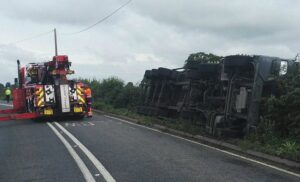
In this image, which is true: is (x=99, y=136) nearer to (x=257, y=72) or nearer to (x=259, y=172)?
(x=257, y=72)

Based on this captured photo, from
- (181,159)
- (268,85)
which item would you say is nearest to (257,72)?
(268,85)

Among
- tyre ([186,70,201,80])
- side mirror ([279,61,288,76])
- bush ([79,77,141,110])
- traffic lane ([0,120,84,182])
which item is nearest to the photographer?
traffic lane ([0,120,84,182])

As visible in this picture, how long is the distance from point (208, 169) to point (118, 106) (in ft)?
64.1

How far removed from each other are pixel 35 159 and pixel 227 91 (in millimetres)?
6232

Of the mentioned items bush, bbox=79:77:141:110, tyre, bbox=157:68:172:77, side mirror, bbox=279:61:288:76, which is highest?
side mirror, bbox=279:61:288:76

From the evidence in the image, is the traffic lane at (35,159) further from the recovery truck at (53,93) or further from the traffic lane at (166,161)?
the recovery truck at (53,93)

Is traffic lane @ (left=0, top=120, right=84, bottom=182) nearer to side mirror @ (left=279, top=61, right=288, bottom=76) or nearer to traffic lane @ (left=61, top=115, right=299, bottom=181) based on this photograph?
traffic lane @ (left=61, top=115, right=299, bottom=181)

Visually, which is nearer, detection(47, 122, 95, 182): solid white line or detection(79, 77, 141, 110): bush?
detection(47, 122, 95, 182): solid white line

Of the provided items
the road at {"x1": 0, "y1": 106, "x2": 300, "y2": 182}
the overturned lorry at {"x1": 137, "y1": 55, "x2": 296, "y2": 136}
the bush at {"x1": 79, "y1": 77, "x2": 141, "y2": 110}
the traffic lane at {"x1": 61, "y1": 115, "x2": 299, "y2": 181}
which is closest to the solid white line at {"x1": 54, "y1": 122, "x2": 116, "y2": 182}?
the road at {"x1": 0, "y1": 106, "x2": 300, "y2": 182}

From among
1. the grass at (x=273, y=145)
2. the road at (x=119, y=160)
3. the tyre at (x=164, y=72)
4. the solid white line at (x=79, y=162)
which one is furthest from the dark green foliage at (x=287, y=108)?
the tyre at (x=164, y=72)

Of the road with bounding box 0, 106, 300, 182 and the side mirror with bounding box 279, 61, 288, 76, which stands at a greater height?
the side mirror with bounding box 279, 61, 288, 76

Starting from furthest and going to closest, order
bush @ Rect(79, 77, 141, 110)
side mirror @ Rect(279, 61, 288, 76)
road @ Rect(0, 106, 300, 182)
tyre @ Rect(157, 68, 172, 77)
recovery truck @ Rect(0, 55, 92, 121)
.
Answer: bush @ Rect(79, 77, 141, 110), tyre @ Rect(157, 68, 172, 77), recovery truck @ Rect(0, 55, 92, 121), side mirror @ Rect(279, 61, 288, 76), road @ Rect(0, 106, 300, 182)

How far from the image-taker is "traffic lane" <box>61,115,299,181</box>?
754cm

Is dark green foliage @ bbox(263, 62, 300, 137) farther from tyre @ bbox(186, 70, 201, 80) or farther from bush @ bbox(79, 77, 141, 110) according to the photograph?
bush @ bbox(79, 77, 141, 110)
